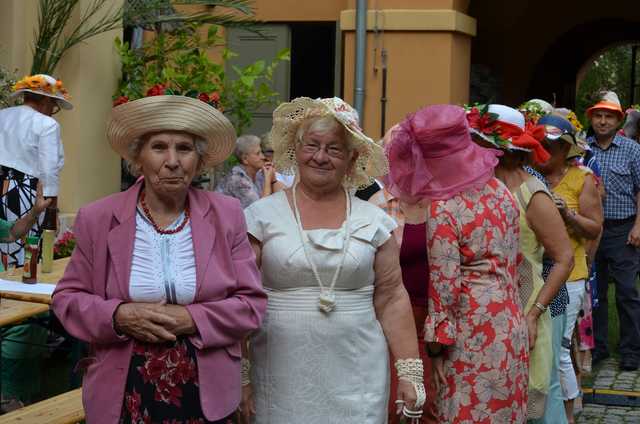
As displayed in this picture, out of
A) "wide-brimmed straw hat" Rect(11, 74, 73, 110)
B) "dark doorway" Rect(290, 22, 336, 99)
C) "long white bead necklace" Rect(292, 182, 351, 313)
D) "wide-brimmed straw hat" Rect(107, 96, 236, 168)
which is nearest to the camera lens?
"wide-brimmed straw hat" Rect(107, 96, 236, 168)

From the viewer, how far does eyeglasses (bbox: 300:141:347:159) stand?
4344 mm

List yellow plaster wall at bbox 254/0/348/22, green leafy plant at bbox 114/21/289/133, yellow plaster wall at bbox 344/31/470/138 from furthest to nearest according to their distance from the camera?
1. yellow plaster wall at bbox 254/0/348/22
2. yellow plaster wall at bbox 344/31/470/138
3. green leafy plant at bbox 114/21/289/133

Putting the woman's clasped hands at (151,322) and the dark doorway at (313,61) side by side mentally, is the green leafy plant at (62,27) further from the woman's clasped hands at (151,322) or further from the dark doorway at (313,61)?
the woman's clasped hands at (151,322)

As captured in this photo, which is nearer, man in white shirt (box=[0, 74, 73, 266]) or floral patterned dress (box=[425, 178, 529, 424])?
floral patterned dress (box=[425, 178, 529, 424])

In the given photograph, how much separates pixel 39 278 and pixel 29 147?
8.57 feet

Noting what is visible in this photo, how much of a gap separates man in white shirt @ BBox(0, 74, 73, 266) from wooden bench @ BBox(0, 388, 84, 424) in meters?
3.10

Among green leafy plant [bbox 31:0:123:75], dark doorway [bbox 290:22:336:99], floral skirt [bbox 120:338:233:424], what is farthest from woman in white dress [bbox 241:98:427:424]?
dark doorway [bbox 290:22:336:99]

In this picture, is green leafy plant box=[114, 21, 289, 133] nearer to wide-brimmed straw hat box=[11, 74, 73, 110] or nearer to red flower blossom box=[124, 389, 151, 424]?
wide-brimmed straw hat box=[11, 74, 73, 110]

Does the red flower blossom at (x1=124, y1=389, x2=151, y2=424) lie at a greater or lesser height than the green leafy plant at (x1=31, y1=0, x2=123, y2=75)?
lesser

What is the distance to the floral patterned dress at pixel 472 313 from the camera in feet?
15.5

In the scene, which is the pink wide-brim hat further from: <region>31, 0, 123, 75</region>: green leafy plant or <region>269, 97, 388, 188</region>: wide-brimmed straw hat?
<region>31, 0, 123, 75</region>: green leafy plant

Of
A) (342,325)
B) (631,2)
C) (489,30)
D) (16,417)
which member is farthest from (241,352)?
(631,2)

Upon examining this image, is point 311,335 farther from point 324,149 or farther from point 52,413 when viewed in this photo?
point 52,413

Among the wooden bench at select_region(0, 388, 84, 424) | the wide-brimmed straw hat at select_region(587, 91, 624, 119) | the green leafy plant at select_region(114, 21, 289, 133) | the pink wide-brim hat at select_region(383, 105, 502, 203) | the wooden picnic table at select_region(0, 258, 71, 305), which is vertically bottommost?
the wooden bench at select_region(0, 388, 84, 424)
